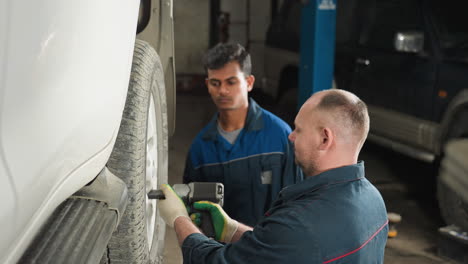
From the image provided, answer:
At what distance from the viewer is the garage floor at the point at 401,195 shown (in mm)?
4156

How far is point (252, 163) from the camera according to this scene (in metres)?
2.83

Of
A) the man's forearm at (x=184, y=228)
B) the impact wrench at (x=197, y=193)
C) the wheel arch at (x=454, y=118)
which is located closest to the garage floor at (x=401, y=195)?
the wheel arch at (x=454, y=118)

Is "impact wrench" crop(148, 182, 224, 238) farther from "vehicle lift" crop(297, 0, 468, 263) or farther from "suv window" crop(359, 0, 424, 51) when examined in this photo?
"suv window" crop(359, 0, 424, 51)

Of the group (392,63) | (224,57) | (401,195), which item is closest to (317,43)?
(392,63)

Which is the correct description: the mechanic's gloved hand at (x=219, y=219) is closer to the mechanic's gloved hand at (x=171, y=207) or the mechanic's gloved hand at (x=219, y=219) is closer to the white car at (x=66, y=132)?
the mechanic's gloved hand at (x=171, y=207)

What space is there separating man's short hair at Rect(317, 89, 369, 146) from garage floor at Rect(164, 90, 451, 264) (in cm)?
242

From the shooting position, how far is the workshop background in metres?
4.24

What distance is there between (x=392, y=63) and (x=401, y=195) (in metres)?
1.16

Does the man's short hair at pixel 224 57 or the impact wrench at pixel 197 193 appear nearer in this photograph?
the impact wrench at pixel 197 193

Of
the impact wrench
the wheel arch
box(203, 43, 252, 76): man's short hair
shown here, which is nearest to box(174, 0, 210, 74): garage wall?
the wheel arch

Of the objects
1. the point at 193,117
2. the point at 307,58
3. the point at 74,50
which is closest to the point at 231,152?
the point at 74,50

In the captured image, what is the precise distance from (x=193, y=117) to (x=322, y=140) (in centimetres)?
692

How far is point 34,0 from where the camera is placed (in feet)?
3.98

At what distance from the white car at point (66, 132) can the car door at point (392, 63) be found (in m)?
3.20
